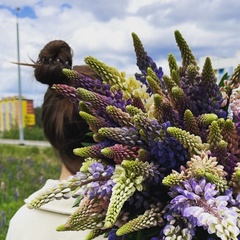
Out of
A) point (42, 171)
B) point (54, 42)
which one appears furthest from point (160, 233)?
point (42, 171)

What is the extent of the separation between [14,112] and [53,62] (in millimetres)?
34282

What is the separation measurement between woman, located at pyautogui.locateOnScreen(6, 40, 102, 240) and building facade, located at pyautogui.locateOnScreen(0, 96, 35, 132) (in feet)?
88.2

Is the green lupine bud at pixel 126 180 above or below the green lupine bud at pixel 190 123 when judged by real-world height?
below

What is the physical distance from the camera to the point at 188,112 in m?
1.37

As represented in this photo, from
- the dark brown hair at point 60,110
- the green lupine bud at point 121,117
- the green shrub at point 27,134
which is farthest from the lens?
the green shrub at point 27,134

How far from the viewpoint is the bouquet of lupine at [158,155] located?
4.27 feet

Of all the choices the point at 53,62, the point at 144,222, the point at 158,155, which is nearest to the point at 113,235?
the point at 144,222

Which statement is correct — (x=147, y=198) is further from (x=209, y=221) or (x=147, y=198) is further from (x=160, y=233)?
(x=209, y=221)

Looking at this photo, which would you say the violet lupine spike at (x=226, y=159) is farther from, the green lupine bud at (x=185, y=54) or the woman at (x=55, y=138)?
the woman at (x=55, y=138)

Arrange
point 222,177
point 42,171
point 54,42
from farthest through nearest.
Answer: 1. point 42,171
2. point 54,42
3. point 222,177

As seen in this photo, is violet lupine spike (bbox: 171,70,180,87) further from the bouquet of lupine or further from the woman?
the woman

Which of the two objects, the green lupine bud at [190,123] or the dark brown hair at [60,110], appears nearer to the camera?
the green lupine bud at [190,123]

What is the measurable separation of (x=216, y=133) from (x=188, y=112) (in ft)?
0.28

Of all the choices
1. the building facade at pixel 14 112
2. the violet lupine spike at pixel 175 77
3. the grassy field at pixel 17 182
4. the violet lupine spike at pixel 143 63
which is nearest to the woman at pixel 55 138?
the violet lupine spike at pixel 143 63
